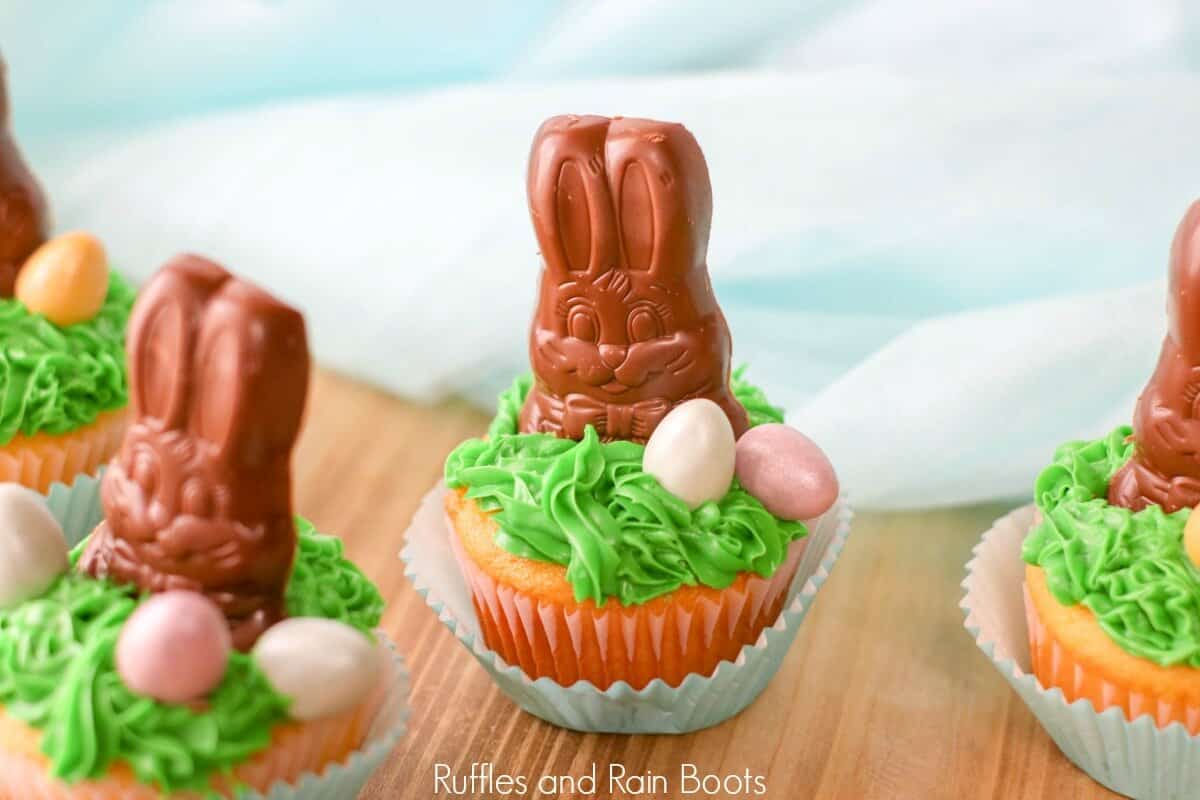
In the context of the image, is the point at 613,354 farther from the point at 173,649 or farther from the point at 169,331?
the point at 173,649

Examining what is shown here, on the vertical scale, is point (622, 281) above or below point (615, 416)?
above

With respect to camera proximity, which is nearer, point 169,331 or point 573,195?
point 169,331

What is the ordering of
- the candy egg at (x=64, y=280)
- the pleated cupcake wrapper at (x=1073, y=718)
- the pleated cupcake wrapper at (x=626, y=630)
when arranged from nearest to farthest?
the pleated cupcake wrapper at (x=1073, y=718) < the pleated cupcake wrapper at (x=626, y=630) < the candy egg at (x=64, y=280)

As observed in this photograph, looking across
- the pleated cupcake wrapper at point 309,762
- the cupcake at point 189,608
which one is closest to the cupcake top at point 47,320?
the cupcake at point 189,608

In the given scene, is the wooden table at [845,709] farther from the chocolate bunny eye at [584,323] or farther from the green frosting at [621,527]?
the chocolate bunny eye at [584,323]

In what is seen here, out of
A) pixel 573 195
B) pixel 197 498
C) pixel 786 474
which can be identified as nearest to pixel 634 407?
pixel 786 474

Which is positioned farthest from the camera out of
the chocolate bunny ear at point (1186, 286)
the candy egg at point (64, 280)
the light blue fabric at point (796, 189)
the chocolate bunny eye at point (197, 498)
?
the light blue fabric at point (796, 189)

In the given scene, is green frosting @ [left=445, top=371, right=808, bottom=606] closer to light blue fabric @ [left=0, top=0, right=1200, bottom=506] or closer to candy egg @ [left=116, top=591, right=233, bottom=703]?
candy egg @ [left=116, top=591, right=233, bottom=703]
